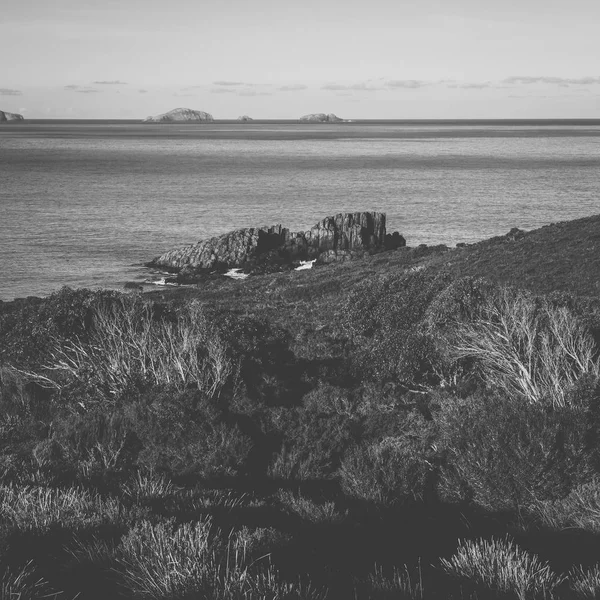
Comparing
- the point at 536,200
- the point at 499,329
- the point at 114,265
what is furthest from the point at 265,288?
the point at 536,200

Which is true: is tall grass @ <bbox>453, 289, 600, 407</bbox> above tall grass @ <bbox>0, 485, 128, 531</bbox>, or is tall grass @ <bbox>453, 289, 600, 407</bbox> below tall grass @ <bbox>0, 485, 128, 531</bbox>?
above

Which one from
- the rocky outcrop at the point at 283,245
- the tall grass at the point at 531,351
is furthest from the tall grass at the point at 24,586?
the rocky outcrop at the point at 283,245

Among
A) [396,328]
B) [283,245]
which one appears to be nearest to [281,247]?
[283,245]

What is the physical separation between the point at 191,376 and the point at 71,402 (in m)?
2.58

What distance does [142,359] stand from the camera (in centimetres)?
1541

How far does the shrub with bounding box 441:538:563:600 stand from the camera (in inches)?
279

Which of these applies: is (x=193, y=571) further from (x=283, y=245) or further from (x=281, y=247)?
(x=283, y=245)

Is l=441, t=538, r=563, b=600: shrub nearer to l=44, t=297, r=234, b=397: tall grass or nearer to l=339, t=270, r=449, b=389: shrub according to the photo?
l=44, t=297, r=234, b=397: tall grass

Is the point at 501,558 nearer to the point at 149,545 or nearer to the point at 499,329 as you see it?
the point at 149,545

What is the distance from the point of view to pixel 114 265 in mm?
48500

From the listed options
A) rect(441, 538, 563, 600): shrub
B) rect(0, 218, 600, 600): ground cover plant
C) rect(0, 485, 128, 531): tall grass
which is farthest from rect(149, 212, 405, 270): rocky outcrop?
rect(441, 538, 563, 600): shrub

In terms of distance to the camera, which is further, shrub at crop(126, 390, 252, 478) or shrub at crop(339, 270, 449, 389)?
shrub at crop(339, 270, 449, 389)

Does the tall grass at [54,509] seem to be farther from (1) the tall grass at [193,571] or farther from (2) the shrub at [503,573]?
(2) the shrub at [503,573]

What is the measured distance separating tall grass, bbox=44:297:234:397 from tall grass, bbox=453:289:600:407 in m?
5.54
